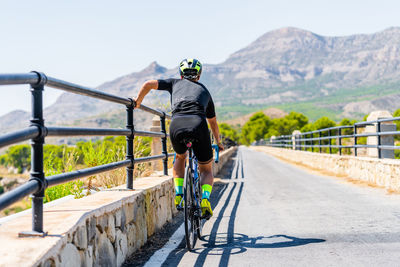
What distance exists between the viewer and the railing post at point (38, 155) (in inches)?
115

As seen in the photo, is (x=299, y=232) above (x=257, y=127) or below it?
below

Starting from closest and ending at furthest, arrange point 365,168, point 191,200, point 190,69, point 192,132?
point 192,132 < point 191,200 < point 190,69 < point 365,168

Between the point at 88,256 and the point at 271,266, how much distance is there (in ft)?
5.45

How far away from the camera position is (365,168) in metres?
11.6

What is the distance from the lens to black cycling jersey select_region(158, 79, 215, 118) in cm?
479

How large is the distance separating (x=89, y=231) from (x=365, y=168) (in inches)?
386

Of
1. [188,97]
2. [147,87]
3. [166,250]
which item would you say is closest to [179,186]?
[166,250]

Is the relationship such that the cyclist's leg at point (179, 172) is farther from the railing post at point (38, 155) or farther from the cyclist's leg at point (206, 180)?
the railing post at point (38, 155)

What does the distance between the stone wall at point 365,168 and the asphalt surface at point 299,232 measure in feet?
1.95

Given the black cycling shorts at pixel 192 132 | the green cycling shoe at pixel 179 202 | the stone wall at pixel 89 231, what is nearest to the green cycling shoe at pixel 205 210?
the green cycling shoe at pixel 179 202

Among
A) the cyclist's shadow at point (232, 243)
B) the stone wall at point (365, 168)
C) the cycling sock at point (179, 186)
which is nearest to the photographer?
the cyclist's shadow at point (232, 243)

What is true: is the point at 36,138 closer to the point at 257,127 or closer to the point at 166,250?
the point at 166,250

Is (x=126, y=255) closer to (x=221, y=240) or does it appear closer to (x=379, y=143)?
(x=221, y=240)

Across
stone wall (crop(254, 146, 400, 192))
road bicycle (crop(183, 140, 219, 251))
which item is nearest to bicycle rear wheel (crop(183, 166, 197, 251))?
road bicycle (crop(183, 140, 219, 251))
